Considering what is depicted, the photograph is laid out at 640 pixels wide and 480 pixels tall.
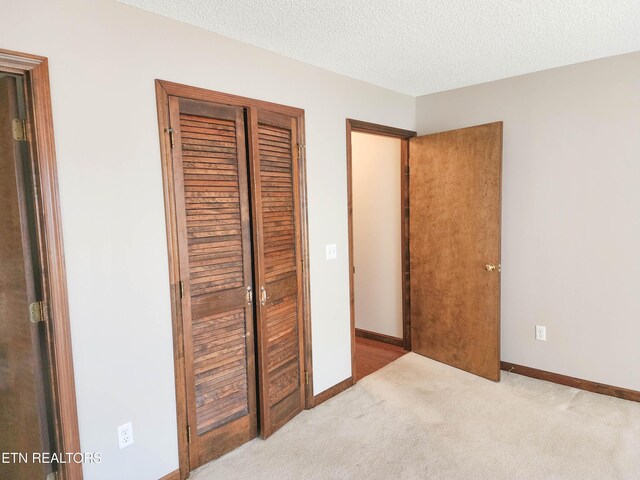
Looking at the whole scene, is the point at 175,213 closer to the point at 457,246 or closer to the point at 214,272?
the point at 214,272

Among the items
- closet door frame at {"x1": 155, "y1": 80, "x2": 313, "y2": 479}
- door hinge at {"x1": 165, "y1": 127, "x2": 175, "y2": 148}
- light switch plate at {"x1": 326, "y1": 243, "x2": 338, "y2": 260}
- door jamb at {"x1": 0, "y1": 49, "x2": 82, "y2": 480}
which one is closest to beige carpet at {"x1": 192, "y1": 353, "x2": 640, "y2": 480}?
closet door frame at {"x1": 155, "y1": 80, "x2": 313, "y2": 479}

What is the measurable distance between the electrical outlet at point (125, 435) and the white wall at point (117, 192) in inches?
1.0

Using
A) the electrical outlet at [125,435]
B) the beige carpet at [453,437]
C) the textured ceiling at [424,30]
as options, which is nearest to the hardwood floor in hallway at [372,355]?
the beige carpet at [453,437]

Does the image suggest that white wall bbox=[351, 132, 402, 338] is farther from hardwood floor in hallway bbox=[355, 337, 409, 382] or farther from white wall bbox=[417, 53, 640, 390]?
white wall bbox=[417, 53, 640, 390]

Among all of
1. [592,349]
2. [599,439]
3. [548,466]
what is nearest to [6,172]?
[548,466]

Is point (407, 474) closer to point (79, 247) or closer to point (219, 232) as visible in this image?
point (219, 232)

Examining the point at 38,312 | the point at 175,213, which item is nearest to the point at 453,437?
the point at 175,213

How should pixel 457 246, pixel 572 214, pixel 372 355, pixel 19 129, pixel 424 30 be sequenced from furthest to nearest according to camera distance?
pixel 372 355, pixel 457 246, pixel 572 214, pixel 424 30, pixel 19 129

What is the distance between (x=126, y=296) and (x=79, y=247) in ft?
1.01

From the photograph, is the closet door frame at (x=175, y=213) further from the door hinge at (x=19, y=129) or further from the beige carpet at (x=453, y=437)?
the door hinge at (x=19, y=129)

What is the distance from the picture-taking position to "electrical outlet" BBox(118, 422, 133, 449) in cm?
184

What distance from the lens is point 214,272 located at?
2.19 m

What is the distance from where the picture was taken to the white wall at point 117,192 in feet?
5.35

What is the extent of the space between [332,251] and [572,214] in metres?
1.79
